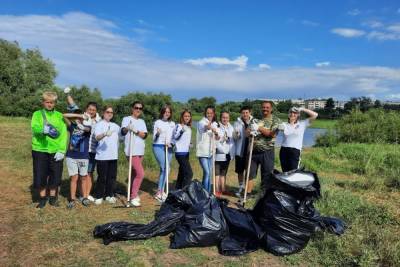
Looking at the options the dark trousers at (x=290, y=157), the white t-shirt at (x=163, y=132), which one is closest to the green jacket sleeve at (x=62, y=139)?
the white t-shirt at (x=163, y=132)

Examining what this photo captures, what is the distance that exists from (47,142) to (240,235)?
2.94 meters

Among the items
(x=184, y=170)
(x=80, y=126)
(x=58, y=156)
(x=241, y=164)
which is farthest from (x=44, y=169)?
(x=241, y=164)

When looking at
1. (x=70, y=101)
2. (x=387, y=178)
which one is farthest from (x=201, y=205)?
(x=387, y=178)

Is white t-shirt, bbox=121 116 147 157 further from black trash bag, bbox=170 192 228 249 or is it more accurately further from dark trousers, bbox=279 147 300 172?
dark trousers, bbox=279 147 300 172

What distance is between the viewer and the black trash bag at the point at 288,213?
4348 millimetres

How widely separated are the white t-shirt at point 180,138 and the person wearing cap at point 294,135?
1538 mm

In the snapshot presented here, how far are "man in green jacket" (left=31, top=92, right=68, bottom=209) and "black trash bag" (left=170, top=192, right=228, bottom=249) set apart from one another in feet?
7.01

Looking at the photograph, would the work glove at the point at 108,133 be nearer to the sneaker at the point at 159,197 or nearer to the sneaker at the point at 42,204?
the sneaker at the point at 42,204

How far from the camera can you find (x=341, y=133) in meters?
18.8

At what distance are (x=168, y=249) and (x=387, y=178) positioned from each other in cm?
566

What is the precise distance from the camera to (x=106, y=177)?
242 inches

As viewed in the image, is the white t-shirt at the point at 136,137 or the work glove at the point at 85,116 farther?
the white t-shirt at the point at 136,137

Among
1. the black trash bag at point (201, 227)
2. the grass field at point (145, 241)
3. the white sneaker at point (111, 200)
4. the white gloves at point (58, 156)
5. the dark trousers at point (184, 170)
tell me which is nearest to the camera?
the grass field at point (145, 241)

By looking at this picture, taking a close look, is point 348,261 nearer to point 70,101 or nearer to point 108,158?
point 108,158
